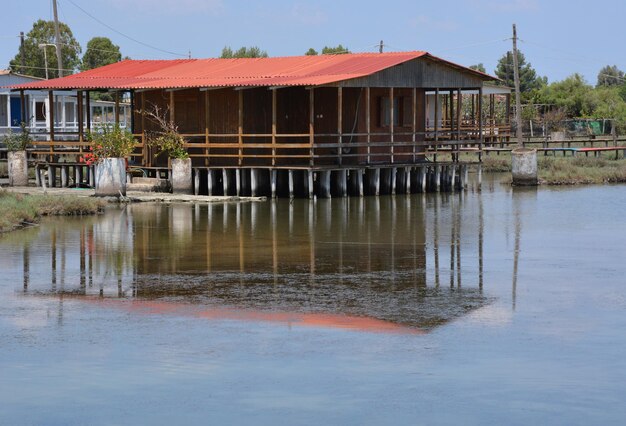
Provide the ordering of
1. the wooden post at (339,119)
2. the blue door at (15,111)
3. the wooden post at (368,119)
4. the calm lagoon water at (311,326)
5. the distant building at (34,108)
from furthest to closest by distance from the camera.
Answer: the blue door at (15,111), the distant building at (34,108), the wooden post at (368,119), the wooden post at (339,119), the calm lagoon water at (311,326)

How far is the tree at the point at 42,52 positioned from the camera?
86.6m

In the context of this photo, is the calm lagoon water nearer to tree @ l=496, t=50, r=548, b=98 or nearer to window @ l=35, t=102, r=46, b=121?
window @ l=35, t=102, r=46, b=121

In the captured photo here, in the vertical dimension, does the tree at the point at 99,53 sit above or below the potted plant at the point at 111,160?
above

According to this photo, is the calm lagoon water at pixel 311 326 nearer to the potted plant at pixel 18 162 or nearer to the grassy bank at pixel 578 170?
the potted plant at pixel 18 162

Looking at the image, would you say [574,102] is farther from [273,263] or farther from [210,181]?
[273,263]

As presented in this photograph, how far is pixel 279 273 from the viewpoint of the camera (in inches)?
730

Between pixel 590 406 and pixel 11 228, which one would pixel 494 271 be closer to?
pixel 590 406

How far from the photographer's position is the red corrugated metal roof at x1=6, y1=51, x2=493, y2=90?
34.7 metres

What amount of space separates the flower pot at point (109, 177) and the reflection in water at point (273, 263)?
4.78ft

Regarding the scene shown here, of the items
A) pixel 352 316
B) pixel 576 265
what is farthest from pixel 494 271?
pixel 352 316

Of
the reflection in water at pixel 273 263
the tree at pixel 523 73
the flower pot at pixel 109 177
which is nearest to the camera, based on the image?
the reflection in water at pixel 273 263

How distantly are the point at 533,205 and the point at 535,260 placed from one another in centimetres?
1262

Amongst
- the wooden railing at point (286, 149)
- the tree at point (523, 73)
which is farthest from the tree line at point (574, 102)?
the wooden railing at point (286, 149)

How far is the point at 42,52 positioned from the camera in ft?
286
